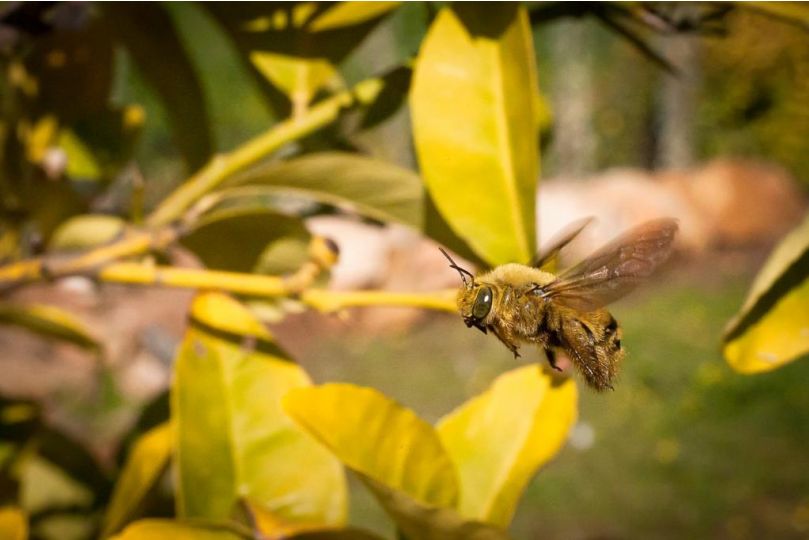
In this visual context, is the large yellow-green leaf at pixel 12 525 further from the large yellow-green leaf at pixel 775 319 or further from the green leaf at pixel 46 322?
the large yellow-green leaf at pixel 775 319

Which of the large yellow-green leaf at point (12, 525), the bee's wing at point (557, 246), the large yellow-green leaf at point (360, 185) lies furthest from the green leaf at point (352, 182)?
the large yellow-green leaf at point (12, 525)

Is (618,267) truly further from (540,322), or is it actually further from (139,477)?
(139,477)

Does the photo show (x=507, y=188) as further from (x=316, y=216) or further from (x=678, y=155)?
(x=678, y=155)

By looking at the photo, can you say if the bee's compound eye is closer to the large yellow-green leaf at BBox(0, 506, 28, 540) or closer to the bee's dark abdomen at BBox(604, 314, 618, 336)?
the bee's dark abdomen at BBox(604, 314, 618, 336)

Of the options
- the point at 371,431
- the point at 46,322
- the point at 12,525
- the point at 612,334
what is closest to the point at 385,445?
the point at 371,431

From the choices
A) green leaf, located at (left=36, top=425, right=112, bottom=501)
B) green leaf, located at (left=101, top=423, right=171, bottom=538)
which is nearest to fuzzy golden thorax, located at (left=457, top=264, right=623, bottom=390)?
green leaf, located at (left=101, top=423, right=171, bottom=538)
